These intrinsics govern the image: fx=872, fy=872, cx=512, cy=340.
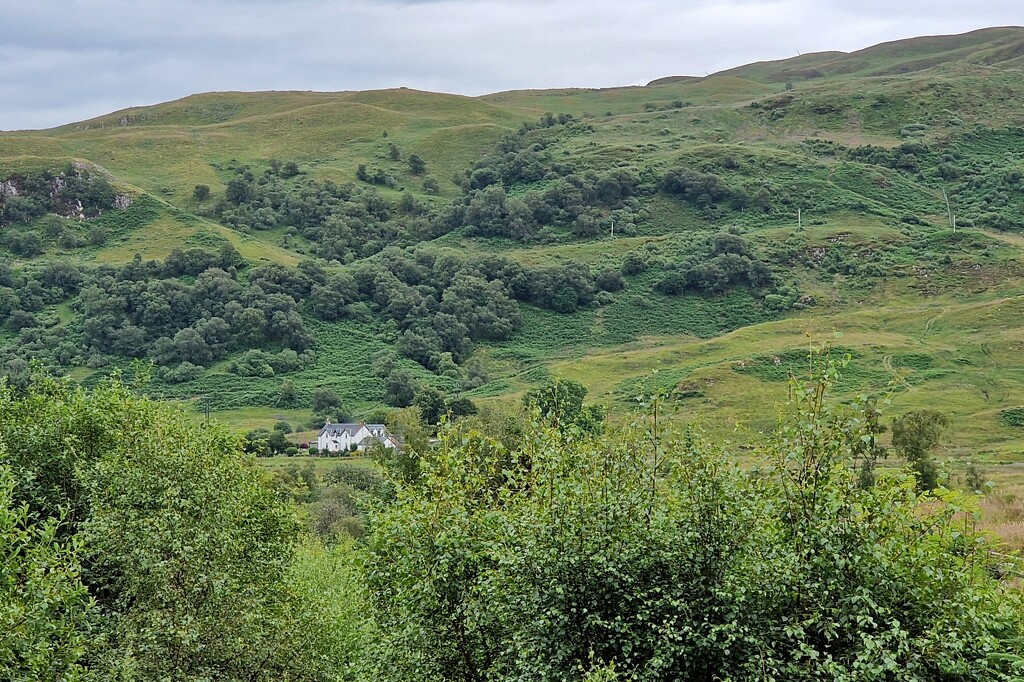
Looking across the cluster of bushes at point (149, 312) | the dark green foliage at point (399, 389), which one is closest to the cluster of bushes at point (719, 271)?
the dark green foliage at point (399, 389)

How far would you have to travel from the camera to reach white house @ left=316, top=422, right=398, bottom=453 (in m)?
104

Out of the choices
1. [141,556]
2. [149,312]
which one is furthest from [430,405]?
[141,556]

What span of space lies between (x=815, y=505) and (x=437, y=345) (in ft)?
439

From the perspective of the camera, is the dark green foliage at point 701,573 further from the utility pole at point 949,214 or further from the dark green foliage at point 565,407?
the utility pole at point 949,214

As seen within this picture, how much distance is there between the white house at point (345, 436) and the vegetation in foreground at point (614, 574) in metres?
83.4

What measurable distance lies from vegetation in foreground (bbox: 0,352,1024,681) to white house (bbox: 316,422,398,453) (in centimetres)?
8343

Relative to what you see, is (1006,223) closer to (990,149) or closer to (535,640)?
(990,149)

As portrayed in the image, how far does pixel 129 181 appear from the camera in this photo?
648 feet

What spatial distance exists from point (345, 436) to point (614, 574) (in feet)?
313

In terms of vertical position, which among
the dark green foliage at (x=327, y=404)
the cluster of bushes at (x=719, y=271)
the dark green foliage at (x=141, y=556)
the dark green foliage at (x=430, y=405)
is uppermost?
the dark green foliage at (x=141, y=556)

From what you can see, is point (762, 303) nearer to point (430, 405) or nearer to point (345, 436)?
A: point (430, 405)

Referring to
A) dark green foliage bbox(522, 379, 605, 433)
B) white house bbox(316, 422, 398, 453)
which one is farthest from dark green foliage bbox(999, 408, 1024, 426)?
white house bbox(316, 422, 398, 453)

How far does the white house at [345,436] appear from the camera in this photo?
104 metres

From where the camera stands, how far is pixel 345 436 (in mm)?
107062
